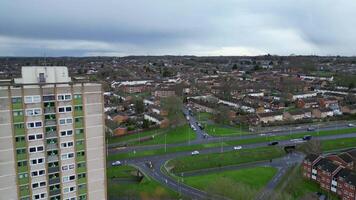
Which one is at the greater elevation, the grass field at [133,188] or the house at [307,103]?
the house at [307,103]

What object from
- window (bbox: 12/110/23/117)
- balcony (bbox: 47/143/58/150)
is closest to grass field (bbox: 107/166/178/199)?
balcony (bbox: 47/143/58/150)

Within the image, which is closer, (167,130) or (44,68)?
(44,68)

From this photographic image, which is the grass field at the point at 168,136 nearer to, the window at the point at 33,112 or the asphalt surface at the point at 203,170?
the asphalt surface at the point at 203,170

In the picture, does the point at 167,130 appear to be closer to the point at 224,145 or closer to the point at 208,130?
the point at 208,130

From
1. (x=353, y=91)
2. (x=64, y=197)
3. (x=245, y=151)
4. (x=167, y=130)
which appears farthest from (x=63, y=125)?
(x=353, y=91)

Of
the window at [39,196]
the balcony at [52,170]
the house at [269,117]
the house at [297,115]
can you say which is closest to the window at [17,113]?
the balcony at [52,170]

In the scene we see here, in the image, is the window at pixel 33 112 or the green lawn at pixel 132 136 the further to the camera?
the green lawn at pixel 132 136
